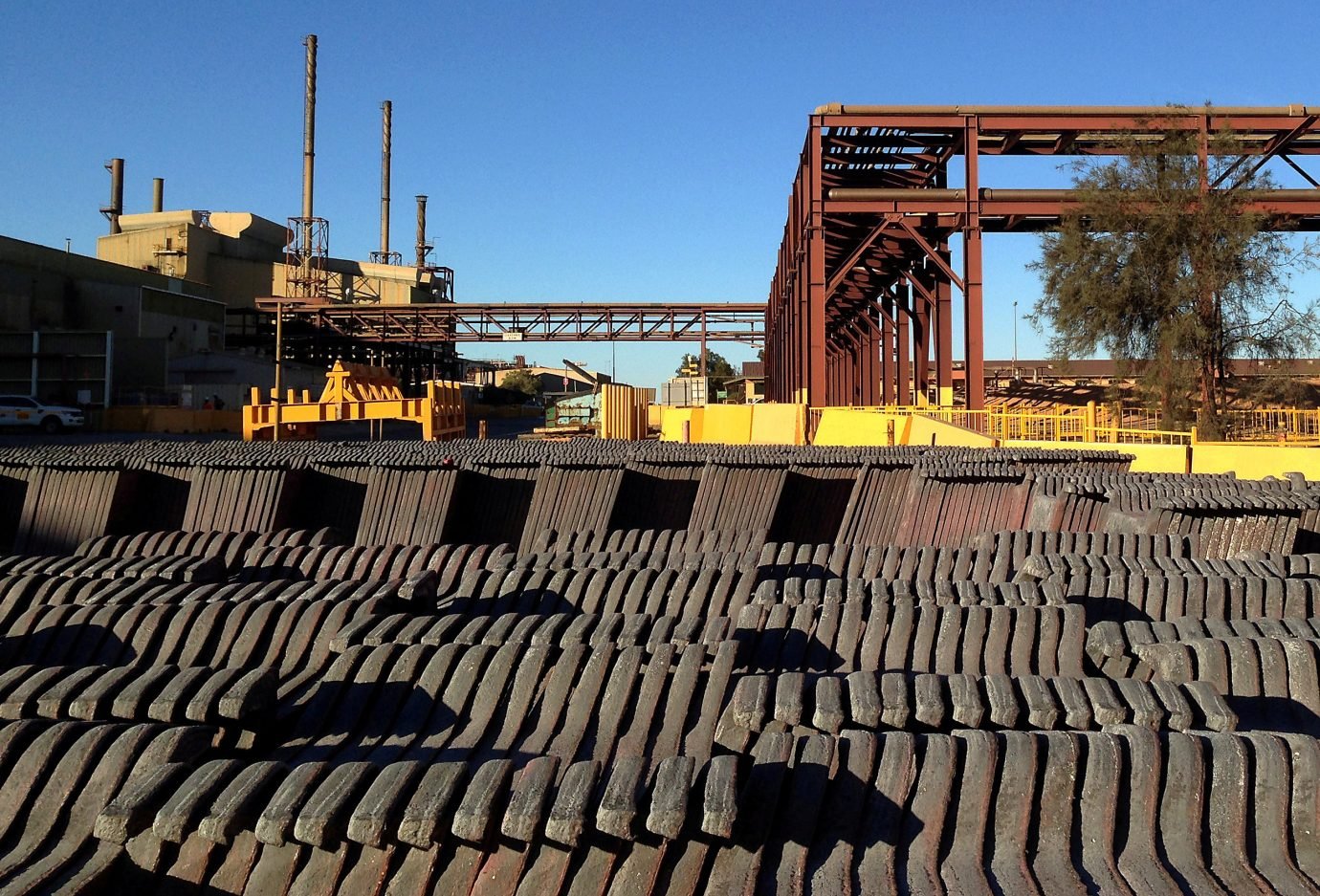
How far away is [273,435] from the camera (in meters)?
23.2

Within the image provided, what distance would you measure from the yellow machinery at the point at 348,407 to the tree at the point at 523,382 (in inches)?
2925

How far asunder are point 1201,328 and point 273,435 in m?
23.7

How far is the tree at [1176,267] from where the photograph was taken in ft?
84.6

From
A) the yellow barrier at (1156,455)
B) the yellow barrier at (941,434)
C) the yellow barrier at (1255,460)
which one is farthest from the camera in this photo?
the yellow barrier at (941,434)

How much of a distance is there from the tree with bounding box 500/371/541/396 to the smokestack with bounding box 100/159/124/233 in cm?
4078

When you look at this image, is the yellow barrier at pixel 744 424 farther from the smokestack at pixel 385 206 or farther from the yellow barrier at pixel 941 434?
the smokestack at pixel 385 206

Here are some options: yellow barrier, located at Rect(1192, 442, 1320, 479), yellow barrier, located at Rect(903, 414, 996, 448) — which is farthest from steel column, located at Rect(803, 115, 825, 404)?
yellow barrier, located at Rect(1192, 442, 1320, 479)

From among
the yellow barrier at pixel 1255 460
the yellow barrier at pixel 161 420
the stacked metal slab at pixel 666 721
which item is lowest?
the stacked metal slab at pixel 666 721

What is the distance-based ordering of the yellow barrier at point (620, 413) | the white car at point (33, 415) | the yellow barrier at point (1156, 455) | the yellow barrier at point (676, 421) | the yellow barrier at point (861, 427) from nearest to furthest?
the yellow barrier at point (1156, 455) < the yellow barrier at point (861, 427) < the yellow barrier at point (620, 413) < the yellow barrier at point (676, 421) < the white car at point (33, 415)

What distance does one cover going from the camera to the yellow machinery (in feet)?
74.3

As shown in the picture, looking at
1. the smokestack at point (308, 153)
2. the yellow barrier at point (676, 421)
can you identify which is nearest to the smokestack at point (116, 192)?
the smokestack at point (308, 153)

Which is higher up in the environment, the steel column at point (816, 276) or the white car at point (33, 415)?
the steel column at point (816, 276)

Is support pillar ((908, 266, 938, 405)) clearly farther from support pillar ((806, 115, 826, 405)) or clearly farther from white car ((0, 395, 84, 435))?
white car ((0, 395, 84, 435))

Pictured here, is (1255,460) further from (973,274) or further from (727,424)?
(727,424)
